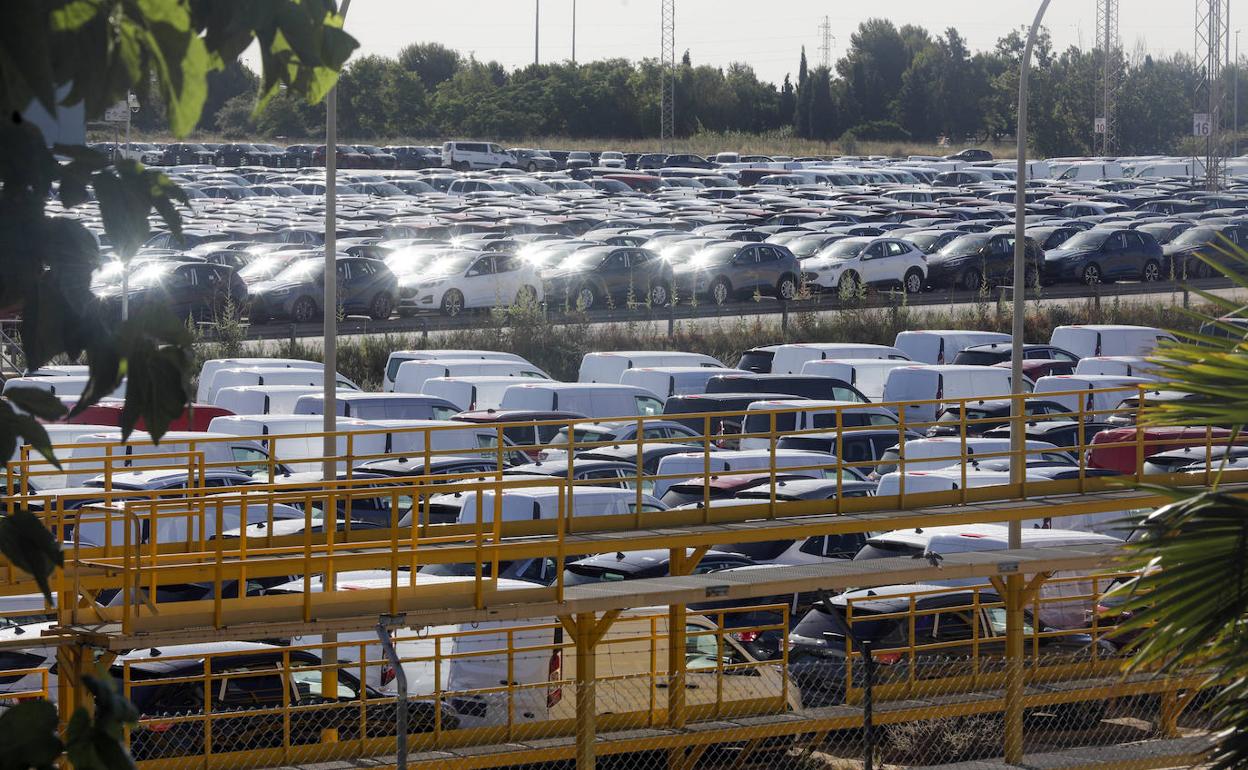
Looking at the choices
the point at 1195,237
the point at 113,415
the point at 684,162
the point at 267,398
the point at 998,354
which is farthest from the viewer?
the point at 684,162

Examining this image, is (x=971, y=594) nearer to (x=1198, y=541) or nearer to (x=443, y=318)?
(x=1198, y=541)

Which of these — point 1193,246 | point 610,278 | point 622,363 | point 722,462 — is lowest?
point 722,462

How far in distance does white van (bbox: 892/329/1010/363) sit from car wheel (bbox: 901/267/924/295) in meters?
10.2

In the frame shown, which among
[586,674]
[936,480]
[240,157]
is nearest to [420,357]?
[936,480]

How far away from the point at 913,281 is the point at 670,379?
16.5 metres

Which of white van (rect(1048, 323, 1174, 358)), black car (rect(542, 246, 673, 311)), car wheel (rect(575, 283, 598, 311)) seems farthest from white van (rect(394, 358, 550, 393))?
white van (rect(1048, 323, 1174, 358))

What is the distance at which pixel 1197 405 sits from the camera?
4.45 meters

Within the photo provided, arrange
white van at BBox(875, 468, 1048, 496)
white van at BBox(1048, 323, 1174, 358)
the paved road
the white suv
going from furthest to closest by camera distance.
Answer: the white suv, the paved road, white van at BBox(1048, 323, 1174, 358), white van at BBox(875, 468, 1048, 496)

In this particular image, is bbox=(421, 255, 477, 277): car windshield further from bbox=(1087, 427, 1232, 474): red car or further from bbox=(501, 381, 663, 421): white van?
bbox=(1087, 427, 1232, 474): red car

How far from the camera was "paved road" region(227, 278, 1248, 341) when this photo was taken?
31094 mm

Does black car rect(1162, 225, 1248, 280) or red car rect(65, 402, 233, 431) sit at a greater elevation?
black car rect(1162, 225, 1248, 280)

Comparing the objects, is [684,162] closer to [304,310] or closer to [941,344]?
[304,310]

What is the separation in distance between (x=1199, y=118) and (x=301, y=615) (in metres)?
51.8

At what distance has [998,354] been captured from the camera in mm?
25703
